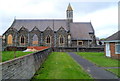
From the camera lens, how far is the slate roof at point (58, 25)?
169 ft

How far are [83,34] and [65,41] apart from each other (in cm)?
727

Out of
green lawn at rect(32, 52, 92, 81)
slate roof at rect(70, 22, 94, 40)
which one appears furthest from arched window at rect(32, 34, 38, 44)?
green lawn at rect(32, 52, 92, 81)

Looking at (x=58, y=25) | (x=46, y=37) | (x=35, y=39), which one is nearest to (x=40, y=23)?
(x=58, y=25)

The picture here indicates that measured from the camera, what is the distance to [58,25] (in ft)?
172

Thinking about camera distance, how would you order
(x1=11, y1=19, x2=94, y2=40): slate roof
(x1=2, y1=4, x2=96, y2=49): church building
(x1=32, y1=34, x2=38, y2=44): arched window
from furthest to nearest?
(x1=11, y1=19, x2=94, y2=40): slate roof, (x1=32, y1=34, x2=38, y2=44): arched window, (x1=2, y1=4, x2=96, y2=49): church building

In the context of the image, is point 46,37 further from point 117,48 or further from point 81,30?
point 117,48

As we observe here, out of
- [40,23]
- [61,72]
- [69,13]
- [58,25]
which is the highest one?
[69,13]

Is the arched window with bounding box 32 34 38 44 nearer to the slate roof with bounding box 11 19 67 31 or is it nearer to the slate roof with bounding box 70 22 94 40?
the slate roof with bounding box 11 19 67 31

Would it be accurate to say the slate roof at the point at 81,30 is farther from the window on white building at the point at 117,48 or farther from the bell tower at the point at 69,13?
the window on white building at the point at 117,48

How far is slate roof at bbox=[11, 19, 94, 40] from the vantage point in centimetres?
5138

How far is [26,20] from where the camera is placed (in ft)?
182

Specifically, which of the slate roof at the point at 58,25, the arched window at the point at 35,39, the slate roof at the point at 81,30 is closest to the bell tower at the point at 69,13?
the slate roof at the point at 58,25

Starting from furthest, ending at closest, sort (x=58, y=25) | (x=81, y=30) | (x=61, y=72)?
(x=81, y=30) < (x=58, y=25) < (x=61, y=72)

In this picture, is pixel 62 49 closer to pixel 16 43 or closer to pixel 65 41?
pixel 65 41
